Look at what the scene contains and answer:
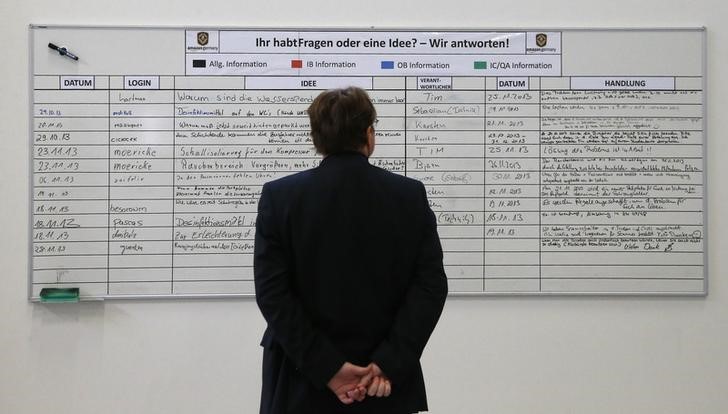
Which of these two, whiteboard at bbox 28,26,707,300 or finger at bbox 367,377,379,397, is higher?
whiteboard at bbox 28,26,707,300

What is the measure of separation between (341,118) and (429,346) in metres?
1.40

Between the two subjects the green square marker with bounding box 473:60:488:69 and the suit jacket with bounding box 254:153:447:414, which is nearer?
the suit jacket with bounding box 254:153:447:414

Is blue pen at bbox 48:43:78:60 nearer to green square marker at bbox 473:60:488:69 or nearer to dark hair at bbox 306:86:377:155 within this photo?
dark hair at bbox 306:86:377:155

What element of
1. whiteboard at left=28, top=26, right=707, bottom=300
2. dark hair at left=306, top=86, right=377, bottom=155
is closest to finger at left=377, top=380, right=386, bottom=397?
dark hair at left=306, top=86, right=377, bottom=155

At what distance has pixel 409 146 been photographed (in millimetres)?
2377

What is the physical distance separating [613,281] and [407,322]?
1.44 metres

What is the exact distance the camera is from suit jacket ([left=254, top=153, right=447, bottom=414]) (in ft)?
4.17

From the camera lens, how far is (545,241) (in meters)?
2.38

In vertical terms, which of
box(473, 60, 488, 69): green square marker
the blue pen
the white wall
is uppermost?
the blue pen

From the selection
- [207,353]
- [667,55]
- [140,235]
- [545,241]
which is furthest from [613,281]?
[140,235]

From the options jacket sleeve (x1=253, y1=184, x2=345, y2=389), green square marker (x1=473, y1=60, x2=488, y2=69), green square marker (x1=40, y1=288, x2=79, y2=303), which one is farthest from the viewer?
green square marker (x1=473, y1=60, x2=488, y2=69)

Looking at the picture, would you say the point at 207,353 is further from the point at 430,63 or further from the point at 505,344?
the point at 430,63

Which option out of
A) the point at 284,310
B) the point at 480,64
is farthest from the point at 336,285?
the point at 480,64

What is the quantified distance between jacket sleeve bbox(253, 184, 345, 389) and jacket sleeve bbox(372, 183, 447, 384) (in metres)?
0.12
